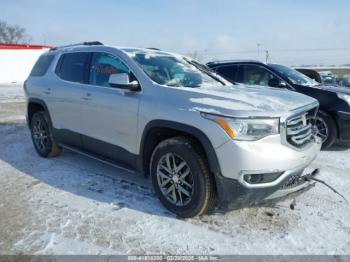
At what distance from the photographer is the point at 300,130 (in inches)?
133

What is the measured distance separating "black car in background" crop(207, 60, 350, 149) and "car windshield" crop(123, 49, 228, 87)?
1004 millimetres

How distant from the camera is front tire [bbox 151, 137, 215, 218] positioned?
3240 mm

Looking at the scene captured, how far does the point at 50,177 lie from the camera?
15.7ft

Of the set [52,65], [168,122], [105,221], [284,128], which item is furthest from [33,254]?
[52,65]

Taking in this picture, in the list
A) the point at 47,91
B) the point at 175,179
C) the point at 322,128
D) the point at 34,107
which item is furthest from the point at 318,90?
the point at 34,107

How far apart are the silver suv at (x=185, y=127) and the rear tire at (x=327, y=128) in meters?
2.51

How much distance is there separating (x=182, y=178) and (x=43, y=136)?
11.0 ft

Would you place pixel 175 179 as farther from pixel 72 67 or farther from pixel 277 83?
pixel 277 83

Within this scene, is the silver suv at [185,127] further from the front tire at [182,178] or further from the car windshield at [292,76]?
the car windshield at [292,76]

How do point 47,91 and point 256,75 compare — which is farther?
point 256,75

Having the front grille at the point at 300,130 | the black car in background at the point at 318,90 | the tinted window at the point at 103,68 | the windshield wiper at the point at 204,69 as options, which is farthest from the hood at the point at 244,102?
the black car in background at the point at 318,90

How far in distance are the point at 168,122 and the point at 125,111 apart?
0.70 m

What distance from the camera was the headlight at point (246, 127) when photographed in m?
2.99

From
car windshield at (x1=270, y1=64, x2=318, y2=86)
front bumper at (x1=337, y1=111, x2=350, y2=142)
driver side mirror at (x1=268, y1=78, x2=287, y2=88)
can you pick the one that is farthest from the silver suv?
car windshield at (x1=270, y1=64, x2=318, y2=86)
